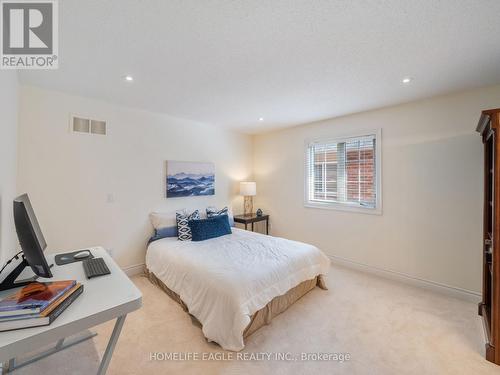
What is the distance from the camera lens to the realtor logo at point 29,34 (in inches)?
54.5

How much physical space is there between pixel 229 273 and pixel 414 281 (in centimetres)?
248

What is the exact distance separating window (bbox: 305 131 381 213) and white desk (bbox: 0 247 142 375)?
318cm

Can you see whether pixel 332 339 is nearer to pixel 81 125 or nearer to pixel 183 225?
pixel 183 225

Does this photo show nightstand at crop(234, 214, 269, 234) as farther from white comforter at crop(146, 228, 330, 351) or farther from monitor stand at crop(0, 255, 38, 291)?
monitor stand at crop(0, 255, 38, 291)

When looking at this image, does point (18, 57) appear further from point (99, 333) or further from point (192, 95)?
point (99, 333)

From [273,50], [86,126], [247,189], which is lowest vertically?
[247,189]

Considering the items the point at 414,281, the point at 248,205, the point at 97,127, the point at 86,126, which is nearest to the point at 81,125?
the point at 86,126

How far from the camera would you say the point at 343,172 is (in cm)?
360

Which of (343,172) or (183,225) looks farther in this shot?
(343,172)

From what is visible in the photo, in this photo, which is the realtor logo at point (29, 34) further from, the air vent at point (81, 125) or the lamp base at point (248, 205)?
the lamp base at point (248, 205)

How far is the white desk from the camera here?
834 mm

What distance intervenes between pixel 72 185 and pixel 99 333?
67.3 inches

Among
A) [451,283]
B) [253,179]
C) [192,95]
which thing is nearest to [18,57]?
[192,95]

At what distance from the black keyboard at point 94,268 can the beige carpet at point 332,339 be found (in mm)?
806
